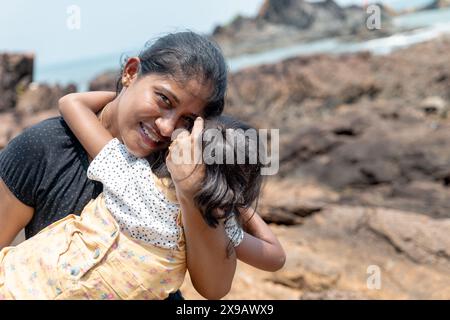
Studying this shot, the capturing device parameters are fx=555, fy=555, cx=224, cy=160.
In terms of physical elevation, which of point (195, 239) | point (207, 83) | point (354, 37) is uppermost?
point (207, 83)

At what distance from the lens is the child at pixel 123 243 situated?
4.14 feet

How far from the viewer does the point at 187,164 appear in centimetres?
117

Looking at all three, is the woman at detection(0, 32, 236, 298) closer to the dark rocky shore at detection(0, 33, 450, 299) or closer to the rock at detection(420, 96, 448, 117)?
A: the dark rocky shore at detection(0, 33, 450, 299)

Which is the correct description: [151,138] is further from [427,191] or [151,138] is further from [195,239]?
[427,191]

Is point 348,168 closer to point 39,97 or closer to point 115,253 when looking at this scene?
point 115,253

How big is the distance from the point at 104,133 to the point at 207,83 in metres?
0.33

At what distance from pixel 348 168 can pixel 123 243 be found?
4.86 metres

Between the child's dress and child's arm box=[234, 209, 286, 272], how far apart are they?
2.5 inches

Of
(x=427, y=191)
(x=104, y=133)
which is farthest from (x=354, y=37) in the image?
(x=104, y=133)

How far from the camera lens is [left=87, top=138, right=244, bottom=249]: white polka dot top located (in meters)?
1.28

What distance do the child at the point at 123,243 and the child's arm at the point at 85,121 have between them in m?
0.12

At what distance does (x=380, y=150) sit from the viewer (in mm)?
5863

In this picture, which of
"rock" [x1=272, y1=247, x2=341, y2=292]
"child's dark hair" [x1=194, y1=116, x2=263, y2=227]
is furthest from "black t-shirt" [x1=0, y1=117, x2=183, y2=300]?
A: "rock" [x1=272, y1=247, x2=341, y2=292]

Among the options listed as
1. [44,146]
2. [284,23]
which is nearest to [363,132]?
[44,146]
